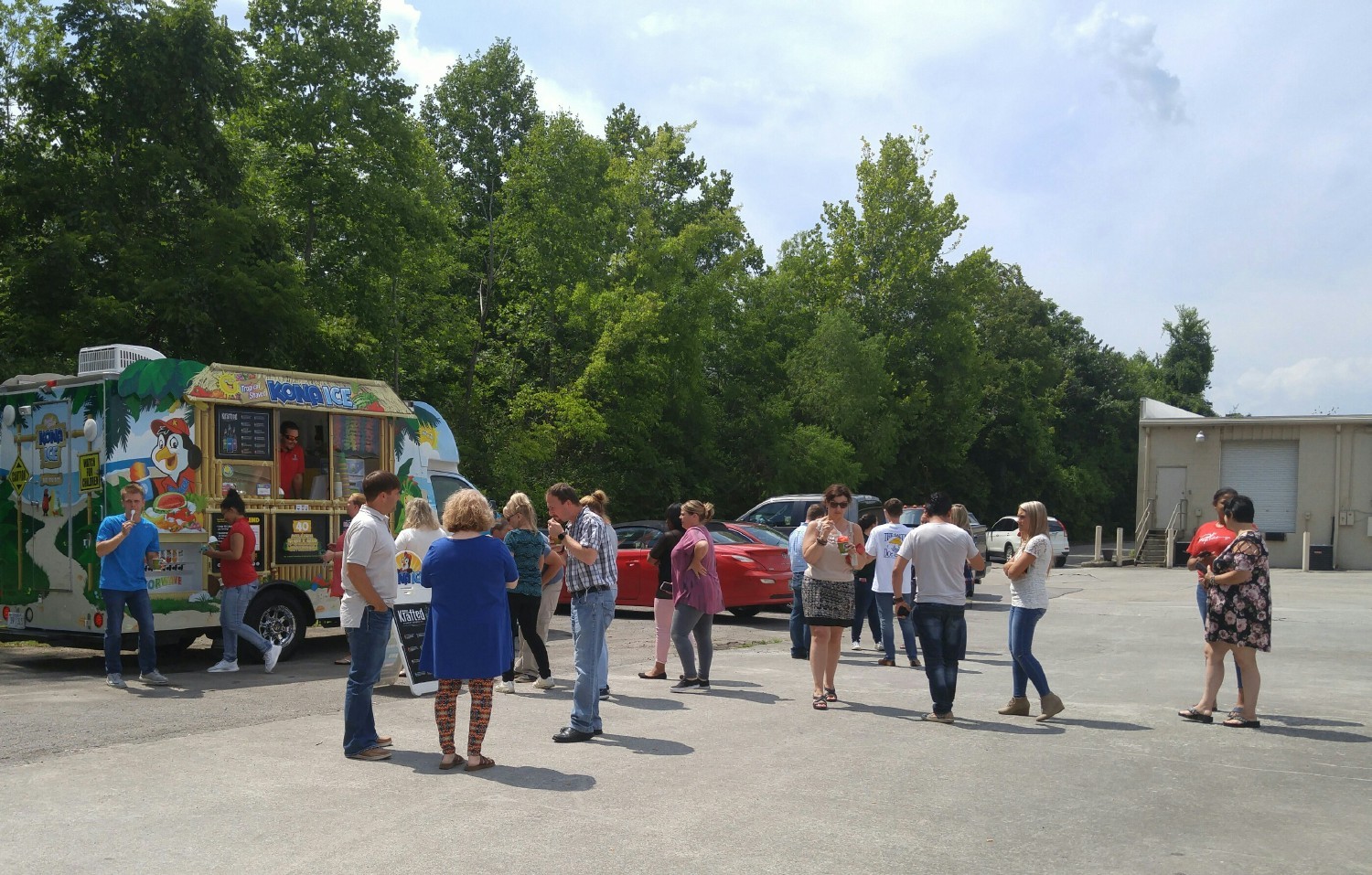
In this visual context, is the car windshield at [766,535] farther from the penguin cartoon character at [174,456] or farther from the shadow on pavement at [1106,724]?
the penguin cartoon character at [174,456]

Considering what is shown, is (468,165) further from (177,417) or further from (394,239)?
(177,417)

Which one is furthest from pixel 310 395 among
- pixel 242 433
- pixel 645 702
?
pixel 645 702

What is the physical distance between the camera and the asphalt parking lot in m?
5.38

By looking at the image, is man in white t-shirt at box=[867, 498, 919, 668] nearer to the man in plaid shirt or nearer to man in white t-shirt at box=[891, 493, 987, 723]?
man in white t-shirt at box=[891, 493, 987, 723]

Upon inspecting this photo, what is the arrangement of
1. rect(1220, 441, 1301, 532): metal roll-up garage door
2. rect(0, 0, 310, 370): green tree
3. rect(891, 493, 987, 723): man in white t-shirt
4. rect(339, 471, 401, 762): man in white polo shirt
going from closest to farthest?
rect(339, 471, 401, 762): man in white polo shirt → rect(891, 493, 987, 723): man in white t-shirt → rect(0, 0, 310, 370): green tree → rect(1220, 441, 1301, 532): metal roll-up garage door

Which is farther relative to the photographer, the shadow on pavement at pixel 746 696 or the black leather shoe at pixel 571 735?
the shadow on pavement at pixel 746 696

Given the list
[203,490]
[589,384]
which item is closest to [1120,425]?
[589,384]

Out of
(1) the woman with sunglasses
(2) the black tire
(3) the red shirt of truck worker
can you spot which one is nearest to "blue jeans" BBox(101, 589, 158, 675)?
(2) the black tire

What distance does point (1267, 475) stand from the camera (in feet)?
129

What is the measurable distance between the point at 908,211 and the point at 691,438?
17.8 meters

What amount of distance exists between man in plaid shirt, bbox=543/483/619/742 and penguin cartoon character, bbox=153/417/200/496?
15.8 feet

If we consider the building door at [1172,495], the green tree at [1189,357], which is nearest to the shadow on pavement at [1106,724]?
the building door at [1172,495]

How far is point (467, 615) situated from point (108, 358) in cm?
654

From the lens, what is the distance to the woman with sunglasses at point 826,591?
31.0ft
